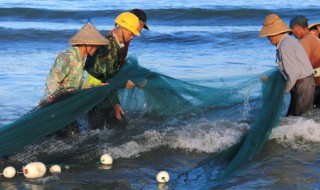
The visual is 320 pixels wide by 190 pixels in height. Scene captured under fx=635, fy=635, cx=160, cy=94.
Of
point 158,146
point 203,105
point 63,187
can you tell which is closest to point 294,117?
point 203,105

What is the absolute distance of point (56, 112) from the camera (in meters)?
6.49

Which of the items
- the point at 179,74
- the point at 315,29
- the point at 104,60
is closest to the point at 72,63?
the point at 104,60

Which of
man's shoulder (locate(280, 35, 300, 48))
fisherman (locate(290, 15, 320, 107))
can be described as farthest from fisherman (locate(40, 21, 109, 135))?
fisherman (locate(290, 15, 320, 107))

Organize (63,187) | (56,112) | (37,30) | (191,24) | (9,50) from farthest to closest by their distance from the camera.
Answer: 1. (191,24)
2. (37,30)
3. (9,50)
4. (56,112)
5. (63,187)

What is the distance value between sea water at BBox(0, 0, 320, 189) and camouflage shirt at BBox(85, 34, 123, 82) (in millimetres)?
725

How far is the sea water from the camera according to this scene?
6.43 metres

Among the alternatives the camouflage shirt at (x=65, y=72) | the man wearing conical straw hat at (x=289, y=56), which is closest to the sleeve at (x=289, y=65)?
the man wearing conical straw hat at (x=289, y=56)

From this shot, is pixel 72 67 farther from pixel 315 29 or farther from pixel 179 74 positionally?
pixel 179 74

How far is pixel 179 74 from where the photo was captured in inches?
477

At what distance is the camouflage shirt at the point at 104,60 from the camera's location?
705cm

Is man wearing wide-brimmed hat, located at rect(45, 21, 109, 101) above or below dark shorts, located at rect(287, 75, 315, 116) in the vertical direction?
above

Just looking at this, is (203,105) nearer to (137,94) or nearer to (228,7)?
(137,94)

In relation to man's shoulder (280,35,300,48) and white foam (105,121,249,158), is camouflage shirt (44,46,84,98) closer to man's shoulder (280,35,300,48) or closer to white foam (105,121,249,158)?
white foam (105,121,249,158)

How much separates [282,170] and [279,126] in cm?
127
